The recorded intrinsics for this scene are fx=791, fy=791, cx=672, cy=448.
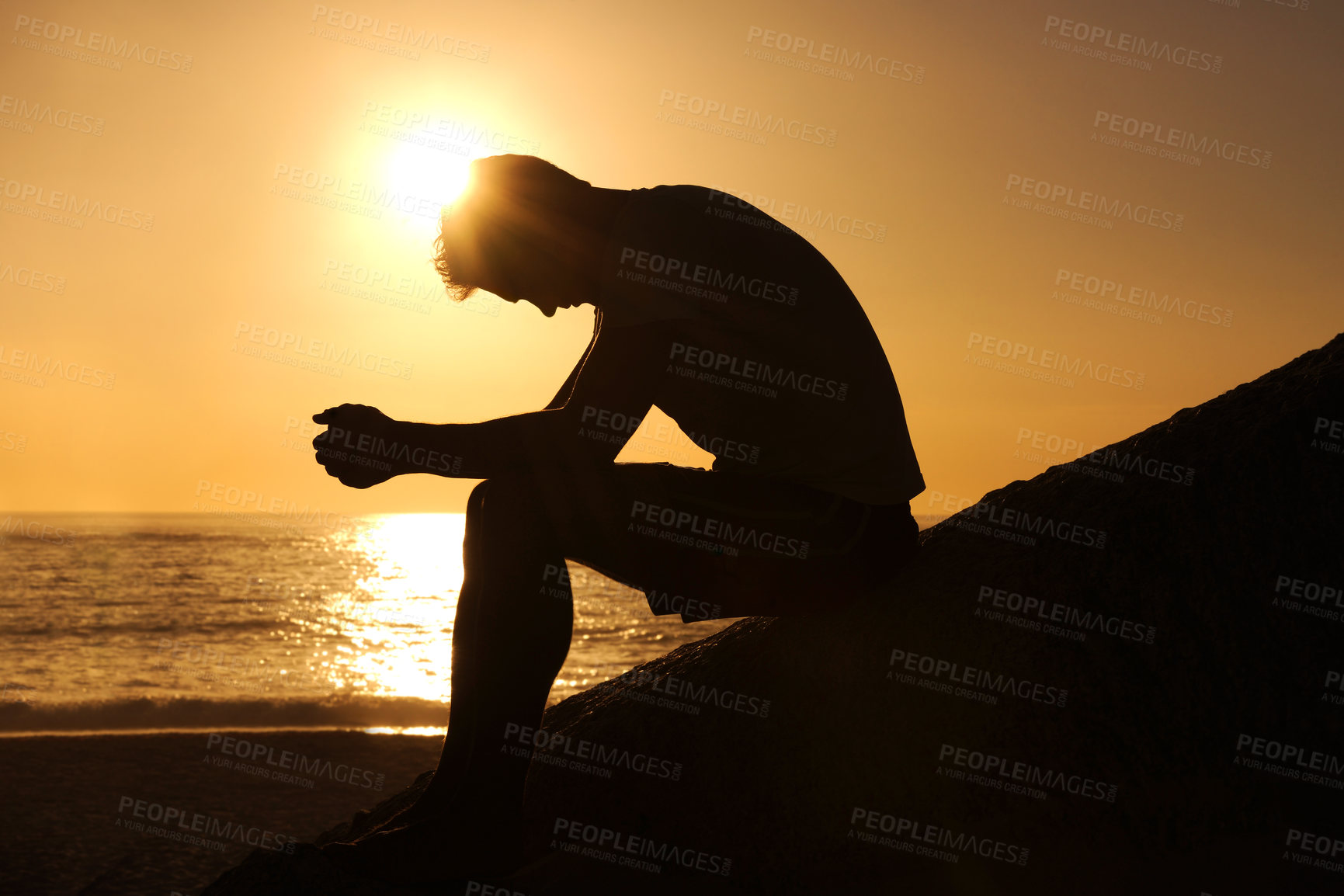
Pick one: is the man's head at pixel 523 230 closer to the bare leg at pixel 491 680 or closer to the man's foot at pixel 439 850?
the bare leg at pixel 491 680

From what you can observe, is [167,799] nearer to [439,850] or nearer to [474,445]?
[439,850]

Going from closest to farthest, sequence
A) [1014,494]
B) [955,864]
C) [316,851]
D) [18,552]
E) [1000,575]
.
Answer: [316,851], [955,864], [1000,575], [1014,494], [18,552]

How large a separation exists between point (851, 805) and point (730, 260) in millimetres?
1694

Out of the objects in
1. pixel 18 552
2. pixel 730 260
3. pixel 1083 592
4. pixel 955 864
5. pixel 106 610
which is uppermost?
pixel 730 260

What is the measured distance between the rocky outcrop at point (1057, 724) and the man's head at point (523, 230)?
1478 millimetres

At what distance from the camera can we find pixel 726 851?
251cm

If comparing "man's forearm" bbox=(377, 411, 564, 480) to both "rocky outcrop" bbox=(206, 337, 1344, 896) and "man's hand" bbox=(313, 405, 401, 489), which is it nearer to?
"man's hand" bbox=(313, 405, 401, 489)

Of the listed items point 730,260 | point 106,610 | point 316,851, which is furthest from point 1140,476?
point 106,610

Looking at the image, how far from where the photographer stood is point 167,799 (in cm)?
735

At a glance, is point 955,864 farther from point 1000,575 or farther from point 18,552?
point 18,552

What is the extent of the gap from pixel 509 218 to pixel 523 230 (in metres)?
0.05

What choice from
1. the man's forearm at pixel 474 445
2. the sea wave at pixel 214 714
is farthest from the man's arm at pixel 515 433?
the sea wave at pixel 214 714

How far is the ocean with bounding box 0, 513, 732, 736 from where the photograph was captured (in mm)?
14617

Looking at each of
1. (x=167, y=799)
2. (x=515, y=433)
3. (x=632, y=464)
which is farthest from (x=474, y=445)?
(x=167, y=799)
